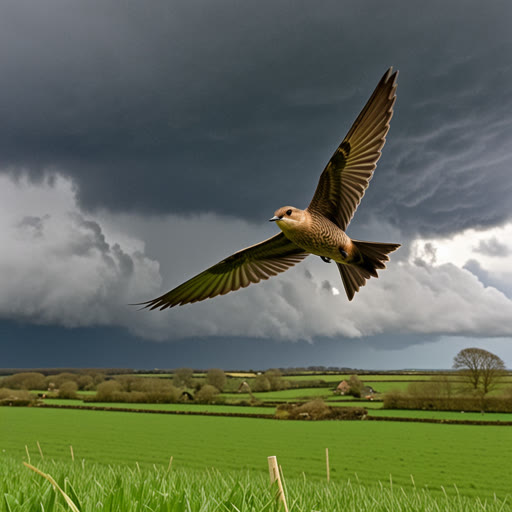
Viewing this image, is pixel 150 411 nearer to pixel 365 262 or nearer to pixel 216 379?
pixel 216 379

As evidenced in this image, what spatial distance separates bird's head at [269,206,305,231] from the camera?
9.89 feet

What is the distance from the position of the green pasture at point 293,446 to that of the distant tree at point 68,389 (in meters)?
28.3

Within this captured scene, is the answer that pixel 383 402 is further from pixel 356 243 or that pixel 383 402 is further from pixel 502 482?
pixel 356 243

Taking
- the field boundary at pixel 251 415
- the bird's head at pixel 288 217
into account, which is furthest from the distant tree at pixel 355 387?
the bird's head at pixel 288 217

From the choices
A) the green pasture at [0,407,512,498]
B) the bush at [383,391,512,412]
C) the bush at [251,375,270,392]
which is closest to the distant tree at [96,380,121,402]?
the green pasture at [0,407,512,498]

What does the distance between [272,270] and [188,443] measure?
48.6 metres

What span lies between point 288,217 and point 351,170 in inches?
49.7

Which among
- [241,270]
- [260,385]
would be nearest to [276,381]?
[260,385]

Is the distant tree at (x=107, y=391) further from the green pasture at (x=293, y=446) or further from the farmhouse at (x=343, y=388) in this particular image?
the farmhouse at (x=343, y=388)

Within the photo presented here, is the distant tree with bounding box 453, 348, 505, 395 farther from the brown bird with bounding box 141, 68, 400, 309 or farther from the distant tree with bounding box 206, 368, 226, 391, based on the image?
the brown bird with bounding box 141, 68, 400, 309

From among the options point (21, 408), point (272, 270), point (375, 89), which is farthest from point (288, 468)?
point (21, 408)

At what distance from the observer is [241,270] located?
5191 mm

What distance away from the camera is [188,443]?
161ft

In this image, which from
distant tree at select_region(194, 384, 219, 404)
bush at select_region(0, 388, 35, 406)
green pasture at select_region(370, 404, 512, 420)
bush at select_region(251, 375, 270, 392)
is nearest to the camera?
green pasture at select_region(370, 404, 512, 420)
